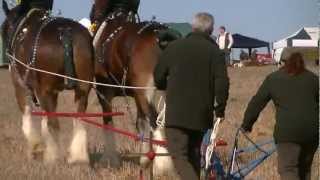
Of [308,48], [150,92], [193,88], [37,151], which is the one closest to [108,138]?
[37,151]

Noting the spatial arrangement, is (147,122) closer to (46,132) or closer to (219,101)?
(46,132)

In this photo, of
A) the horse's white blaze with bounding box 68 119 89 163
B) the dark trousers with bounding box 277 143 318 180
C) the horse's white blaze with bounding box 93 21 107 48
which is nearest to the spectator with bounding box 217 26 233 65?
the horse's white blaze with bounding box 93 21 107 48

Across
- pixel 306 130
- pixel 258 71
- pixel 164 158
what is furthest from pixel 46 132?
pixel 258 71

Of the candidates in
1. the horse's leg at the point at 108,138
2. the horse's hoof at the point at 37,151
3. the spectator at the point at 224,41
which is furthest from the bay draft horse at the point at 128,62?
the spectator at the point at 224,41

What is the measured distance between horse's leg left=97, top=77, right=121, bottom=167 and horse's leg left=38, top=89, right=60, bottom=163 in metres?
0.65

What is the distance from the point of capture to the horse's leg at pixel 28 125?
9.52m

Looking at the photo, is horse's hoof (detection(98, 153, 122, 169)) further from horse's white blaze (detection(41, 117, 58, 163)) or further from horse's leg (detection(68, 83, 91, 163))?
horse's white blaze (detection(41, 117, 58, 163))

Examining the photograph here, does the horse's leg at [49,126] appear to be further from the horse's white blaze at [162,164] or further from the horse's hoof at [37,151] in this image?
the horse's white blaze at [162,164]

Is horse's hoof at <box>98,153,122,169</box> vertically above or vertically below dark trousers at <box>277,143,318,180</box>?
below

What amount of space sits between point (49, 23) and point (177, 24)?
2818 cm

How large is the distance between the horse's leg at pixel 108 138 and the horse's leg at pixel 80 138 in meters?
0.50

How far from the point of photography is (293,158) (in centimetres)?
643

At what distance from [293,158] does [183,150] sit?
36.0 inches

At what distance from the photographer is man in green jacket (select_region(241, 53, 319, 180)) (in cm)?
640
